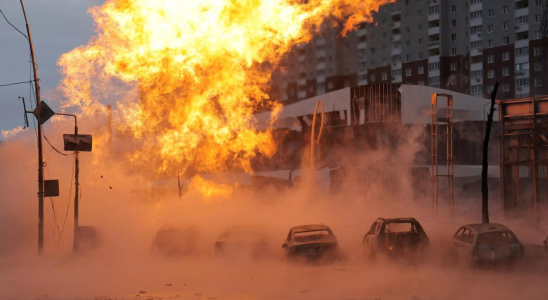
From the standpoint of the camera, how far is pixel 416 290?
12.6m

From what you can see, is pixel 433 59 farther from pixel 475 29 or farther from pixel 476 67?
pixel 475 29

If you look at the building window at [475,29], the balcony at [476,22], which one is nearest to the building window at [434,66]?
the building window at [475,29]

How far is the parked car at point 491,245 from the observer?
49.6 ft

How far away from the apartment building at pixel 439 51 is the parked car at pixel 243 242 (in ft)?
185

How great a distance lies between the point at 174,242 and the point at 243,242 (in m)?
3.33

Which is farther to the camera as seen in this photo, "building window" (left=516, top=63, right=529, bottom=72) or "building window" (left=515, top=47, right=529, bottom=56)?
"building window" (left=516, top=63, right=529, bottom=72)

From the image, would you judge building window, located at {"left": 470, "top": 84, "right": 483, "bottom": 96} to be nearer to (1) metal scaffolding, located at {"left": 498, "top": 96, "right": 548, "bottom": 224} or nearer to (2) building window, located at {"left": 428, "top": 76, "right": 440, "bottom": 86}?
(2) building window, located at {"left": 428, "top": 76, "right": 440, "bottom": 86}

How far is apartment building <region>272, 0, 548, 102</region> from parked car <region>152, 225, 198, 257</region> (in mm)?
55222

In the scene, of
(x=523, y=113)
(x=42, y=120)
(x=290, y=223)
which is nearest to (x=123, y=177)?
(x=290, y=223)

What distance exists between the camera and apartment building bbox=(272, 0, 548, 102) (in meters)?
80.3

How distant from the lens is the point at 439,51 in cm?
8806

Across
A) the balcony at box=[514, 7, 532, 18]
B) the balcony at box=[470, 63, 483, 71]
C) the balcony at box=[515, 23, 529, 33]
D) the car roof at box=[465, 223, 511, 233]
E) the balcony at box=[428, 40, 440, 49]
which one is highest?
the balcony at box=[514, 7, 532, 18]

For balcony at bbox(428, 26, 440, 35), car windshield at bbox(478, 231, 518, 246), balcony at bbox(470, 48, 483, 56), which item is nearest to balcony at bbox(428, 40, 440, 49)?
balcony at bbox(428, 26, 440, 35)

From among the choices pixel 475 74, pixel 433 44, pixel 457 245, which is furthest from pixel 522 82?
pixel 457 245
